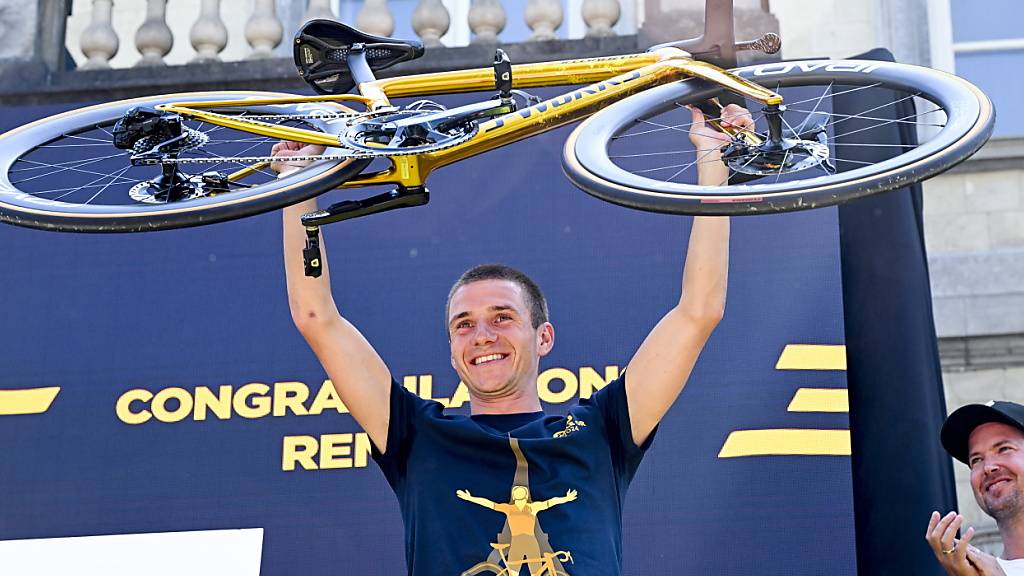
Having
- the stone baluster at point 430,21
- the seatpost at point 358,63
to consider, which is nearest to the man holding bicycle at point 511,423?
Result: the seatpost at point 358,63

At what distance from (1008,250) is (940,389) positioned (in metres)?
1.22

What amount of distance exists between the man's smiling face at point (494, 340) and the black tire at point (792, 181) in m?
0.31

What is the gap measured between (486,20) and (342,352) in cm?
292

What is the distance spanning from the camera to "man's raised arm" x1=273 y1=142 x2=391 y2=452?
3254mm

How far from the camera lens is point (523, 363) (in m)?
3.26

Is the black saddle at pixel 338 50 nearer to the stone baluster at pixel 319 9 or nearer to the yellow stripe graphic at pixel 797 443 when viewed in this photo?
the yellow stripe graphic at pixel 797 443

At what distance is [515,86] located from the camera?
Result: 141 inches

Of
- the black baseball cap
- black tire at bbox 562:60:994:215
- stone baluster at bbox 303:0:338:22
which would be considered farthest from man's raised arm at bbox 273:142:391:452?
stone baluster at bbox 303:0:338:22

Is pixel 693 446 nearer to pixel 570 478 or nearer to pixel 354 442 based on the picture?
Result: pixel 354 442

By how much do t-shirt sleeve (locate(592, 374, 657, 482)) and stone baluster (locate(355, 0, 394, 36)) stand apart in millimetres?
3190

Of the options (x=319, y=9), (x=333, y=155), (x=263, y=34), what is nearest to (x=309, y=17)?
(x=319, y=9)

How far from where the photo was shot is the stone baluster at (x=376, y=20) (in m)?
6.11

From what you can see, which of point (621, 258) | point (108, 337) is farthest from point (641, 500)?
point (108, 337)

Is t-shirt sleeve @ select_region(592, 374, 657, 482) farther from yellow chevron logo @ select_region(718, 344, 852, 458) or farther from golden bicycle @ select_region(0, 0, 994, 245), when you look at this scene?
yellow chevron logo @ select_region(718, 344, 852, 458)
